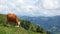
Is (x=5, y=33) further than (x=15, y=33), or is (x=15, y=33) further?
(x=15, y=33)

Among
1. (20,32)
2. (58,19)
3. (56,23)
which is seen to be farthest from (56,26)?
(20,32)

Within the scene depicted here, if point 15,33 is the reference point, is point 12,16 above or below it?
above

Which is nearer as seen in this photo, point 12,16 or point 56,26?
point 12,16

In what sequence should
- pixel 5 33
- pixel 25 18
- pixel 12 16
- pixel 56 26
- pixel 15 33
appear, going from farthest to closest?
1. pixel 56 26
2. pixel 25 18
3. pixel 12 16
4. pixel 15 33
5. pixel 5 33

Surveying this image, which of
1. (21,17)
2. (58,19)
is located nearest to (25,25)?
(21,17)

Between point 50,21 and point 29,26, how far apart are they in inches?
341

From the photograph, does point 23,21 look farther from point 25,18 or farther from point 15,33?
point 15,33

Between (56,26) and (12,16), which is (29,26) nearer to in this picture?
(12,16)

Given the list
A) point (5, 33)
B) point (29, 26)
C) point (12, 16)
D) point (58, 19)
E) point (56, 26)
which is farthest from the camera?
point (58, 19)

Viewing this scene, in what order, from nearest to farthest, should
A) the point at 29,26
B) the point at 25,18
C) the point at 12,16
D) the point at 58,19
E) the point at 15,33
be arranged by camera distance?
the point at 15,33 < the point at 12,16 < the point at 29,26 < the point at 25,18 < the point at 58,19

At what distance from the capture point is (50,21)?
23594mm

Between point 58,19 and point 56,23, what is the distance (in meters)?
2.19

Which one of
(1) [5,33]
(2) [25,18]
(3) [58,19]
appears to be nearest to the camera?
(1) [5,33]

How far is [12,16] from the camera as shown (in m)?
13.2
